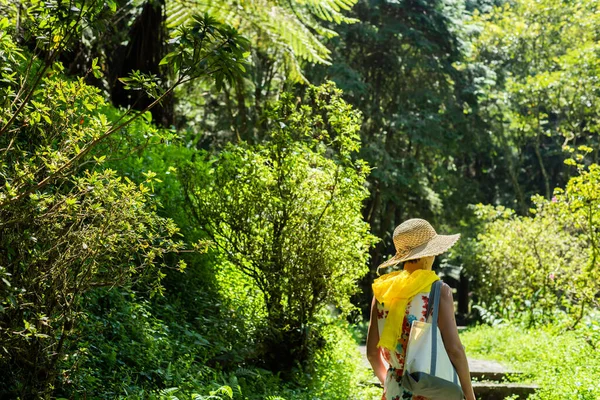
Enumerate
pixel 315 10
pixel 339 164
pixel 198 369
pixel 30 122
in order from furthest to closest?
1. pixel 315 10
2. pixel 339 164
3. pixel 198 369
4. pixel 30 122

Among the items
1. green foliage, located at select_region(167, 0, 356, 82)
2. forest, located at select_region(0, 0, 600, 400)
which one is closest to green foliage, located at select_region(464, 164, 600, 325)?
forest, located at select_region(0, 0, 600, 400)

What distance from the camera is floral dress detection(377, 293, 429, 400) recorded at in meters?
3.96

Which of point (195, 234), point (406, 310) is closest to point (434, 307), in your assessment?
point (406, 310)

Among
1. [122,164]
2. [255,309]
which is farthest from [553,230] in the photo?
[122,164]

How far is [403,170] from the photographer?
2098cm

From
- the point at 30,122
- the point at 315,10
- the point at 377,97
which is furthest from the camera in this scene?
the point at 377,97

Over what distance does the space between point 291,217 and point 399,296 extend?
3225mm

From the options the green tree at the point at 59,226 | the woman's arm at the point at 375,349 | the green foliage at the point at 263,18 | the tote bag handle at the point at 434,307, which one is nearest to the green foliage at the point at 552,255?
the green foliage at the point at 263,18

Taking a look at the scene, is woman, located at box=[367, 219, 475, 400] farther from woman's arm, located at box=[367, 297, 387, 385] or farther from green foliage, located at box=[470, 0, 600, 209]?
green foliage, located at box=[470, 0, 600, 209]

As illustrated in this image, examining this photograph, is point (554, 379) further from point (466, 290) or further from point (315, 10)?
point (466, 290)

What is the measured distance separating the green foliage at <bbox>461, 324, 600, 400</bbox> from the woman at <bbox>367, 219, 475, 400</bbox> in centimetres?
344

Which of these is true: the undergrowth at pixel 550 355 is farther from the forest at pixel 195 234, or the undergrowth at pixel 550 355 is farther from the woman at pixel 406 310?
the woman at pixel 406 310

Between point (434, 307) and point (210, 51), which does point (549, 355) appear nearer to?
point (434, 307)

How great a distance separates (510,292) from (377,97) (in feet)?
30.2
